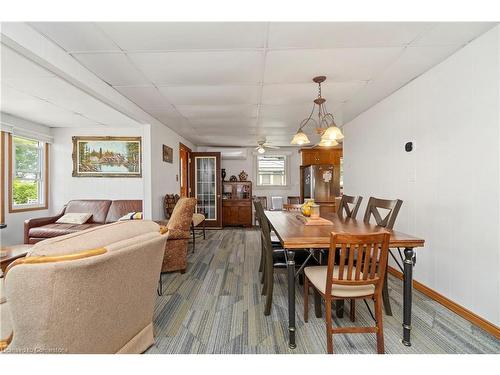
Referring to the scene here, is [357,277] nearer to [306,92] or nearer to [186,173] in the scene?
[306,92]

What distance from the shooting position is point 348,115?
13.1 ft

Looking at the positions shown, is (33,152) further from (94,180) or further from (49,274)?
(49,274)

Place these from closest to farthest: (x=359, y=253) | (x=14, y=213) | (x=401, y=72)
→ 1. (x=359, y=253)
2. (x=401, y=72)
3. (x=14, y=213)

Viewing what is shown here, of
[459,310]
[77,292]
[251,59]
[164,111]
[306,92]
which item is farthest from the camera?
[164,111]

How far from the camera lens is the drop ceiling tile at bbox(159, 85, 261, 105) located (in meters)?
2.84

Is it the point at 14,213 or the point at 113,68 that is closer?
the point at 113,68

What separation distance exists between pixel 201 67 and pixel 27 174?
4.13 meters

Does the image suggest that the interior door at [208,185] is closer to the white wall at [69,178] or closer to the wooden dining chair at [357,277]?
the white wall at [69,178]

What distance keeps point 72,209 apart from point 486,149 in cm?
563

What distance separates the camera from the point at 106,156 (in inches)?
187

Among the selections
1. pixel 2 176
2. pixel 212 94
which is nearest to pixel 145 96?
pixel 212 94

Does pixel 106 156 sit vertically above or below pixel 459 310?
above

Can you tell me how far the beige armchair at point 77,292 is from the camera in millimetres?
964
